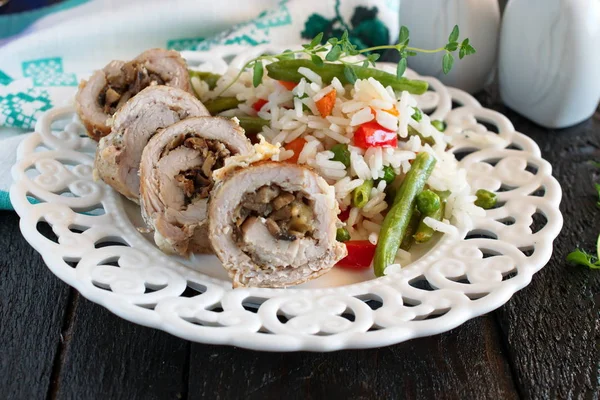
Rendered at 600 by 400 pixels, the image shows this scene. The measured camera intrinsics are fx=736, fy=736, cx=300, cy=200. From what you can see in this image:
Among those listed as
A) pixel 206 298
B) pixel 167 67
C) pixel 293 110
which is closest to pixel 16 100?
pixel 167 67

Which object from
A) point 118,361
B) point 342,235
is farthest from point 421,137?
point 118,361

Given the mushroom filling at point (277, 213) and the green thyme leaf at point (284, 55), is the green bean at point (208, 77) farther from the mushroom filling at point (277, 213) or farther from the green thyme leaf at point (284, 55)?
the mushroom filling at point (277, 213)

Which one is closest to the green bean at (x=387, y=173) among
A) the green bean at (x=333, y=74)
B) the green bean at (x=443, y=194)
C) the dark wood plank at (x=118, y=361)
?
the green bean at (x=443, y=194)

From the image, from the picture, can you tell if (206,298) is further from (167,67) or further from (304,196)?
(167,67)

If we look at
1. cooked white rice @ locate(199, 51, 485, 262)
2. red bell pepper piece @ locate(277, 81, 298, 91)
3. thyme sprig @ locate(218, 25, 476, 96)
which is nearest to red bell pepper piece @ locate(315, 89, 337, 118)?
cooked white rice @ locate(199, 51, 485, 262)

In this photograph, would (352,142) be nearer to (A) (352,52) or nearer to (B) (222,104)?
(A) (352,52)

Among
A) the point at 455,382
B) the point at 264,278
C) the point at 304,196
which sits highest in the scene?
→ the point at 304,196
